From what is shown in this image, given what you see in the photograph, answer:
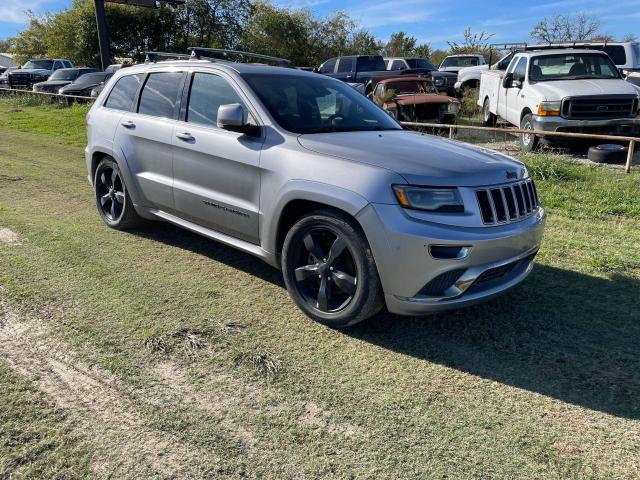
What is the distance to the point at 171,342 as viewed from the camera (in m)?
3.36

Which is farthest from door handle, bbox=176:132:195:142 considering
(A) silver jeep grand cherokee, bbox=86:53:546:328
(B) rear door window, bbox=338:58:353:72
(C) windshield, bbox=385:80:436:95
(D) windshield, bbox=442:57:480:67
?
(D) windshield, bbox=442:57:480:67

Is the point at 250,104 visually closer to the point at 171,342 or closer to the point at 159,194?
the point at 159,194

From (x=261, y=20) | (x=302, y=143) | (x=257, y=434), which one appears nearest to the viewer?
(x=257, y=434)

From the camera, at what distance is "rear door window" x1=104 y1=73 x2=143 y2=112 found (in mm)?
5270

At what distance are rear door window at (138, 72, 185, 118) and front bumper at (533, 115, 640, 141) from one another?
271 inches

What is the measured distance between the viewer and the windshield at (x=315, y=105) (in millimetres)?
4113

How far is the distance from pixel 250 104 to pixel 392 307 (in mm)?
1869

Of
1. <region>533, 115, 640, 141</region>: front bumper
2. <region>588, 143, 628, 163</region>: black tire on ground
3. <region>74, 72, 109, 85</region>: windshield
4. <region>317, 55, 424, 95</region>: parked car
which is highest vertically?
<region>317, 55, 424, 95</region>: parked car

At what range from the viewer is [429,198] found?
323 centimetres

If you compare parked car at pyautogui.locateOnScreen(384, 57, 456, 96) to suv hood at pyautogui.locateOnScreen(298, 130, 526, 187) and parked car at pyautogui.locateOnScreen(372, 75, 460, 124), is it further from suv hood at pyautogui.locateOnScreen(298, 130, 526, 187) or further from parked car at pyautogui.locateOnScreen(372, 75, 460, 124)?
suv hood at pyautogui.locateOnScreen(298, 130, 526, 187)

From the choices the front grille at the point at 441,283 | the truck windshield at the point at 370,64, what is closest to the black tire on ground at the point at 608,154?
the front grille at the point at 441,283

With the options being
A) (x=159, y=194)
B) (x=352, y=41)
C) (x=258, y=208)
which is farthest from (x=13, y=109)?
(x=352, y=41)

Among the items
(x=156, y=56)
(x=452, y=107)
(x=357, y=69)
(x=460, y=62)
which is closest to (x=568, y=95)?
(x=452, y=107)

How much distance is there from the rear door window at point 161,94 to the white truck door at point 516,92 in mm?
8053
